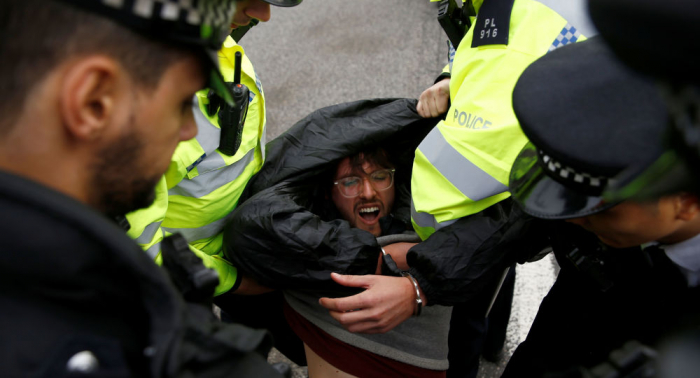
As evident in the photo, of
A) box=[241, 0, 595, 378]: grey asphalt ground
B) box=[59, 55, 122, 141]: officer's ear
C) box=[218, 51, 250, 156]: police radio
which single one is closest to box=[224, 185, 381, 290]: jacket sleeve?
box=[218, 51, 250, 156]: police radio

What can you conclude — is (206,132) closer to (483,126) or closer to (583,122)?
(483,126)

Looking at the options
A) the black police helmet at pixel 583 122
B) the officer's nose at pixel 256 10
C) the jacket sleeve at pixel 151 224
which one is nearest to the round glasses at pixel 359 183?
the officer's nose at pixel 256 10

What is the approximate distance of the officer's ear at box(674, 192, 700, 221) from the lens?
3.26 ft

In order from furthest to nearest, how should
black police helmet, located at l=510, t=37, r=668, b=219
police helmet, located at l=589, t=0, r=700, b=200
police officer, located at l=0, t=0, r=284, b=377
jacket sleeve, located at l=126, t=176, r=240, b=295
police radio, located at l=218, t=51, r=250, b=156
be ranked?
police radio, located at l=218, t=51, r=250, b=156 < jacket sleeve, located at l=126, t=176, r=240, b=295 < black police helmet, located at l=510, t=37, r=668, b=219 < police officer, located at l=0, t=0, r=284, b=377 < police helmet, located at l=589, t=0, r=700, b=200

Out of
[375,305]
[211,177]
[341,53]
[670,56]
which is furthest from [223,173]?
[341,53]

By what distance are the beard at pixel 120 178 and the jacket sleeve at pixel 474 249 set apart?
0.97m

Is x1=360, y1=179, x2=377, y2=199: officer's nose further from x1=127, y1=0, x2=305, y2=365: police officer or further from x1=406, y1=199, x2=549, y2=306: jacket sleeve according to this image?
x1=406, y1=199, x2=549, y2=306: jacket sleeve

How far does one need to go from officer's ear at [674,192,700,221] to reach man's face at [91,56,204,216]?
0.87 meters

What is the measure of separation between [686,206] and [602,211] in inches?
6.2

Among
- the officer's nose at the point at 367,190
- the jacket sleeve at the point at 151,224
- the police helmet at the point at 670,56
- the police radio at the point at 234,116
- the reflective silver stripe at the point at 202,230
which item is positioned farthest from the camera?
the officer's nose at the point at 367,190

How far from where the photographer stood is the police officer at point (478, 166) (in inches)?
59.4

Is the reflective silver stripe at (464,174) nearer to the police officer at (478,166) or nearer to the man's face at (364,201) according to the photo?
the police officer at (478,166)

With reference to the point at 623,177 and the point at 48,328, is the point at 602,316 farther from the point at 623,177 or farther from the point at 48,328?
the point at 48,328

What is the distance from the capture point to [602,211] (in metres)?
1.14
